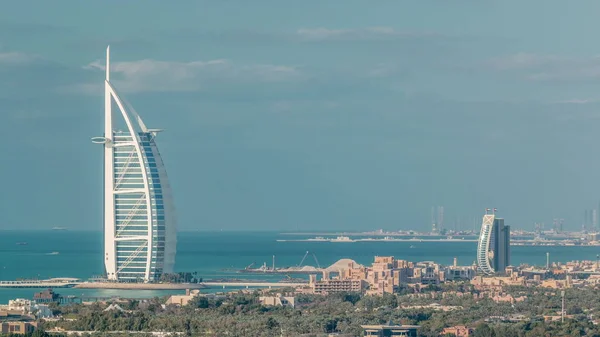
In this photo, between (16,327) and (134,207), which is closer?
(16,327)

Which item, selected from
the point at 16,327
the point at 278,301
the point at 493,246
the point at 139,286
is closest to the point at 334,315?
the point at 278,301

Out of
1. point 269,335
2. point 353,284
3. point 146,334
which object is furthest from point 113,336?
point 353,284

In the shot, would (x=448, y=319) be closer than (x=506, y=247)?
Yes

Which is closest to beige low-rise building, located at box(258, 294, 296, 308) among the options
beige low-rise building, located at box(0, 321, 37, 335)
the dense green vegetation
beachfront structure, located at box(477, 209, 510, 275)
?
the dense green vegetation

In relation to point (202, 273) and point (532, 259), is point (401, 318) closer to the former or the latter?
point (202, 273)

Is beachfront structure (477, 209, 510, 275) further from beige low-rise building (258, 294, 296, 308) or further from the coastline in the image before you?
beige low-rise building (258, 294, 296, 308)

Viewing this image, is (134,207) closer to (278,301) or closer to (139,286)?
(139,286)

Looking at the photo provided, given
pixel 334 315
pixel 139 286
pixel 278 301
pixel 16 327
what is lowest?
pixel 16 327
